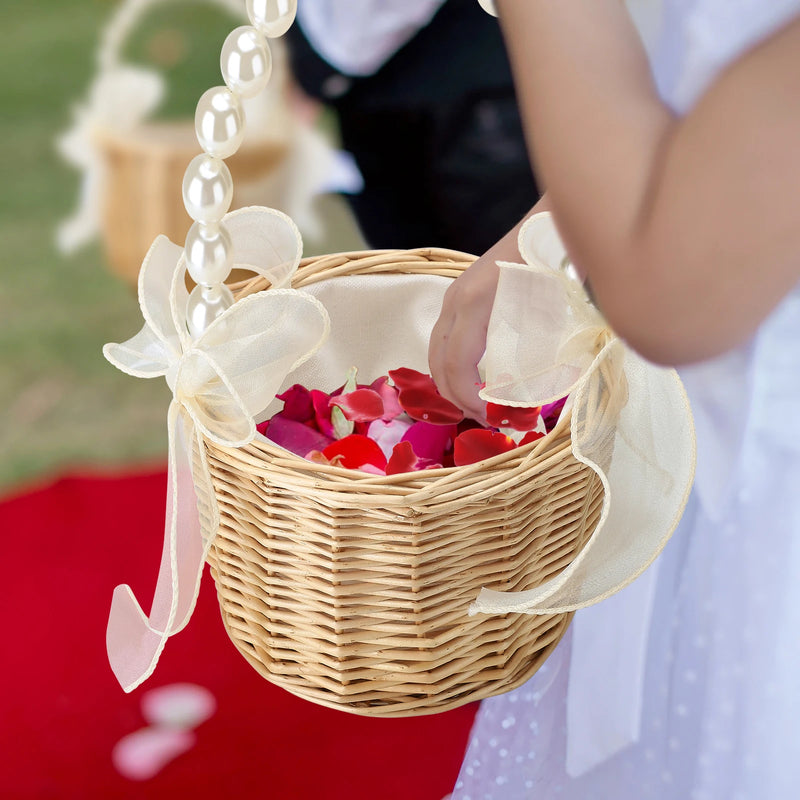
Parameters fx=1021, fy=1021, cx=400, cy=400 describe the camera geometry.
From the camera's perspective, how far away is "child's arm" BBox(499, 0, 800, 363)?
1.42 feet

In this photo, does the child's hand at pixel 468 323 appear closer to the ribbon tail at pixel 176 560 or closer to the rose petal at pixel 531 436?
A: the rose petal at pixel 531 436

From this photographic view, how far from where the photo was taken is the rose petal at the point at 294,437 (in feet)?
2.68

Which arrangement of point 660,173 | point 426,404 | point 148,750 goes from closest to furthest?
point 660,173 → point 426,404 → point 148,750

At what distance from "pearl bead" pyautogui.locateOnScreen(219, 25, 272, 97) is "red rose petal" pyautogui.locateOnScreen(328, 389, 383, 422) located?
0.27 m

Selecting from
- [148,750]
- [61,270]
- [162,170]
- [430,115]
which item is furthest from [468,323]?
[61,270]

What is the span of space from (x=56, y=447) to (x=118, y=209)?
1.79 feet

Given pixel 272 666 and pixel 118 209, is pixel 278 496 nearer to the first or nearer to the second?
pixel 272 666

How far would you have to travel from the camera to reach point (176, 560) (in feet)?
2.25

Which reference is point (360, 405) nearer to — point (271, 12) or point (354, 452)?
point (354, 452)

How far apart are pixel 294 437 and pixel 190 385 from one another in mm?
153

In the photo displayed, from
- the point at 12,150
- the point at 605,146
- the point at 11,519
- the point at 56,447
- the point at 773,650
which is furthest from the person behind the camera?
the point at 12,150

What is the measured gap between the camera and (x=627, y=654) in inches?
28.4

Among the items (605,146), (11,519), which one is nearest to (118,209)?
(11,519)

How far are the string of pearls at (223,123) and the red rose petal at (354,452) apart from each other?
17cm
